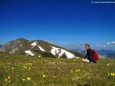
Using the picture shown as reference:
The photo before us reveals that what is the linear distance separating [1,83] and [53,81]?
162 inches

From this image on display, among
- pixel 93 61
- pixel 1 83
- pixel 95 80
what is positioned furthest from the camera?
pixel 93 61

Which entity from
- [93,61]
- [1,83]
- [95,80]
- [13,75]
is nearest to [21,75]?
[13,75]

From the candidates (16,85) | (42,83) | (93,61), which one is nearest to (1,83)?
(16,85)

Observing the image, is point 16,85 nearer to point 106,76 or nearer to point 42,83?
point 42,83

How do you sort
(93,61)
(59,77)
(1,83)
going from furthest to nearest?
(93,61), (59,77), (1,83)

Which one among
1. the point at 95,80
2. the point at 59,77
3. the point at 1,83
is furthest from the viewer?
the point at 59,77

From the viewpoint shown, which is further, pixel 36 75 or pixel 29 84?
pixel 36 75

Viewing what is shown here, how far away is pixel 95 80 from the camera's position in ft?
56.2

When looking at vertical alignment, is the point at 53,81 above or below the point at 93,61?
below

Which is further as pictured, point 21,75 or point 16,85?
point 21,75

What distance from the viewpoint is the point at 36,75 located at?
66.9 ft

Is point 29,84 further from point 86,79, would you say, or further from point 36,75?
point 86,79

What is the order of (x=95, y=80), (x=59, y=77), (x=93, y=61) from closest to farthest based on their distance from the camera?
(x=95, y=80), (x=59, y=77), (x=93, y=61)

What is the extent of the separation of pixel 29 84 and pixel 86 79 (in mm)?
4371
